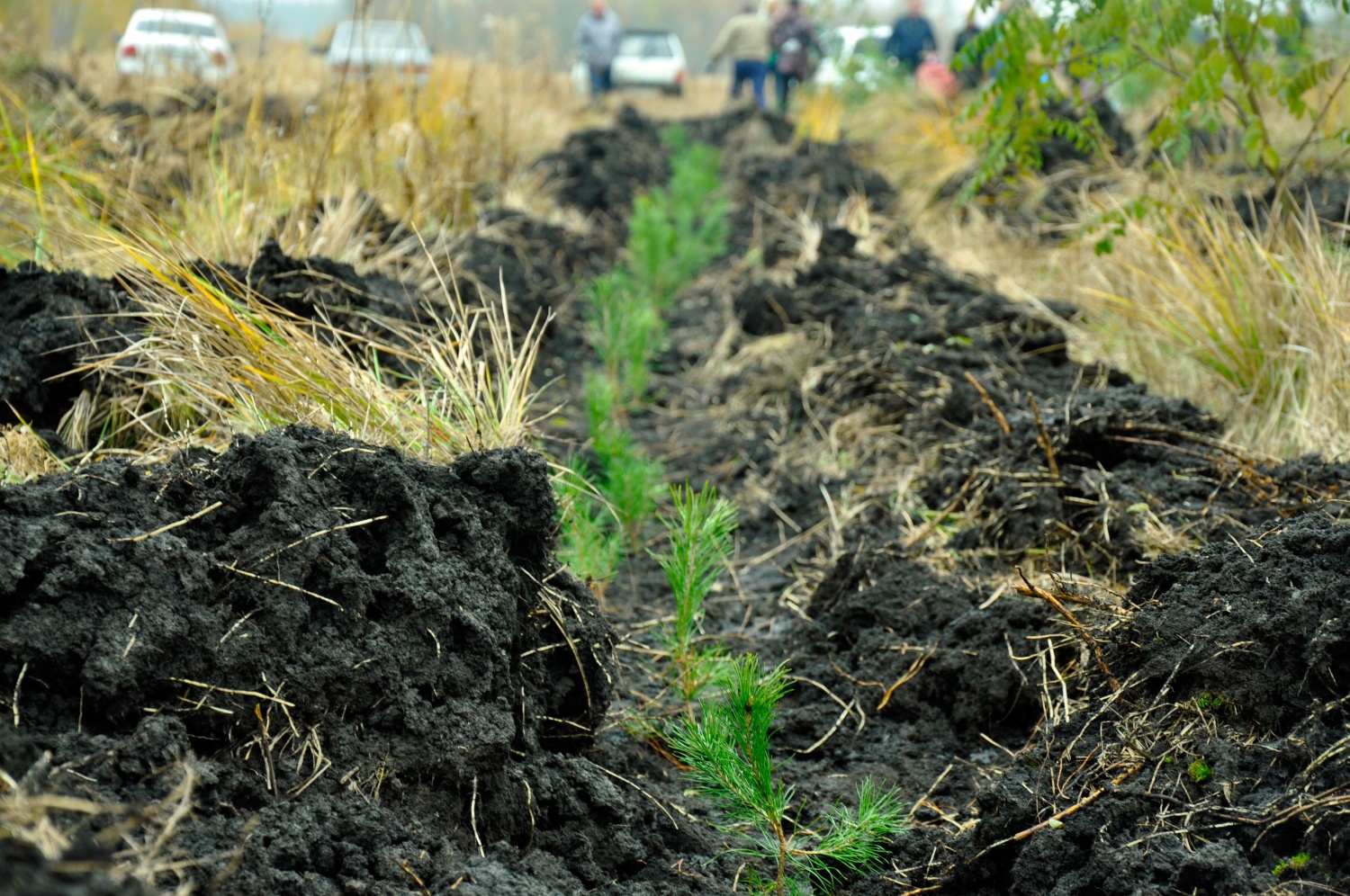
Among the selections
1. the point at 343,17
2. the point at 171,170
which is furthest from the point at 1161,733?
the point at 343,17

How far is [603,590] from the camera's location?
3.37 meters

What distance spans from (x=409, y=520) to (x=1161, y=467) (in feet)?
7.86

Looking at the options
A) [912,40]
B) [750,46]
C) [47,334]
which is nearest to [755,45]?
[750,46]

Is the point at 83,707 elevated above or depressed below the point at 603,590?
above

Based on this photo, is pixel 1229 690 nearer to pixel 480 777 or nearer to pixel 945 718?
pixel 945 718

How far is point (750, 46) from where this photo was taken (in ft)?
52.6

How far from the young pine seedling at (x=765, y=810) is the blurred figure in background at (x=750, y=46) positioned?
1483cm

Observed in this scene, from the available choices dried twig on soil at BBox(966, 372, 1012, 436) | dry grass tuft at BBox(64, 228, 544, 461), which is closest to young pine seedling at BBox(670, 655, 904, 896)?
dry grass tuft at BBox(64, 228, 544, 461)

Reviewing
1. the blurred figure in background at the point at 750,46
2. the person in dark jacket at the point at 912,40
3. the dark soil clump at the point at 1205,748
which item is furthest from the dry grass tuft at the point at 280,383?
the blurred figure in background at the point at 750,46

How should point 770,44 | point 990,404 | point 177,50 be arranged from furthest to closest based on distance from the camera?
1. point 770,44
2. point 177,50
3. point 990,404

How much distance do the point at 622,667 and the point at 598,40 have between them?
610 inches

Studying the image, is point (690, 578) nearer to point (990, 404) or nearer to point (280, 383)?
point (280, 383)

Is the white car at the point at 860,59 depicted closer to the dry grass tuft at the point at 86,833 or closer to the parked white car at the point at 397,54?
the parked white car at the point at 397,54

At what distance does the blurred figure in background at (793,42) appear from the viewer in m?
15.1
